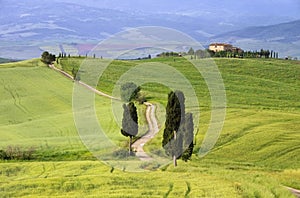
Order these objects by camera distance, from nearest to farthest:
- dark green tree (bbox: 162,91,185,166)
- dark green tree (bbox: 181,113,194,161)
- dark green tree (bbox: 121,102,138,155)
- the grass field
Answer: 1. the grass field
2. dark green tree (bbox: 181,113,194,161)
3. dark green tree (bbox: 162,91,185,166)
4. dark green tree (bbox: 121,102,138,155)

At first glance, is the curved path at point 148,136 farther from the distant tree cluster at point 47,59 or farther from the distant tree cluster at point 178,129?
the distant tree cluster at point 47,59

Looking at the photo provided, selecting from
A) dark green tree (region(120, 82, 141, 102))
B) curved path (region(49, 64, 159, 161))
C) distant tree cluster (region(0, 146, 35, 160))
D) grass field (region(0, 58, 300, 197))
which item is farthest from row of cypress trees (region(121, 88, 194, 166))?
dark green tree (region(120, 82, 141, 102))

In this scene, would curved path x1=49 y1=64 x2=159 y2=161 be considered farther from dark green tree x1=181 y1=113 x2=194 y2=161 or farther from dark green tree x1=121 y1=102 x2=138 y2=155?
dark green tree x1=181 y1=113 x2=194 y2=161

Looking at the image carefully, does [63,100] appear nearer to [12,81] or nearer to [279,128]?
[12,81]

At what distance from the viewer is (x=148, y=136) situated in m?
61.2

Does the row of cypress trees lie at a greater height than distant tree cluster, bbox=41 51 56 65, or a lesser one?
lesser

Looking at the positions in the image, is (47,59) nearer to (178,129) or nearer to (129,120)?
(129,120)

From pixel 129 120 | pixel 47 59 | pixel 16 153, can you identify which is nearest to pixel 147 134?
pixel 129 120

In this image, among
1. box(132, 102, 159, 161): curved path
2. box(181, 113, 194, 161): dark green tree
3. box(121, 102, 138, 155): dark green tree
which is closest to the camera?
box(181, 113, 194, 161): dark green tree

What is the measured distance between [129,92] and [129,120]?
3903cm

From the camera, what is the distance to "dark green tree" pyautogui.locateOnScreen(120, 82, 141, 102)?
90.8 metres

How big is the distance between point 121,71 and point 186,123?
88918mm

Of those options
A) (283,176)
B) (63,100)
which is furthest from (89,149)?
(63,100)

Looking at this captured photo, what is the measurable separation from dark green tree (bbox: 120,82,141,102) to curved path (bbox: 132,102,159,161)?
708cm
